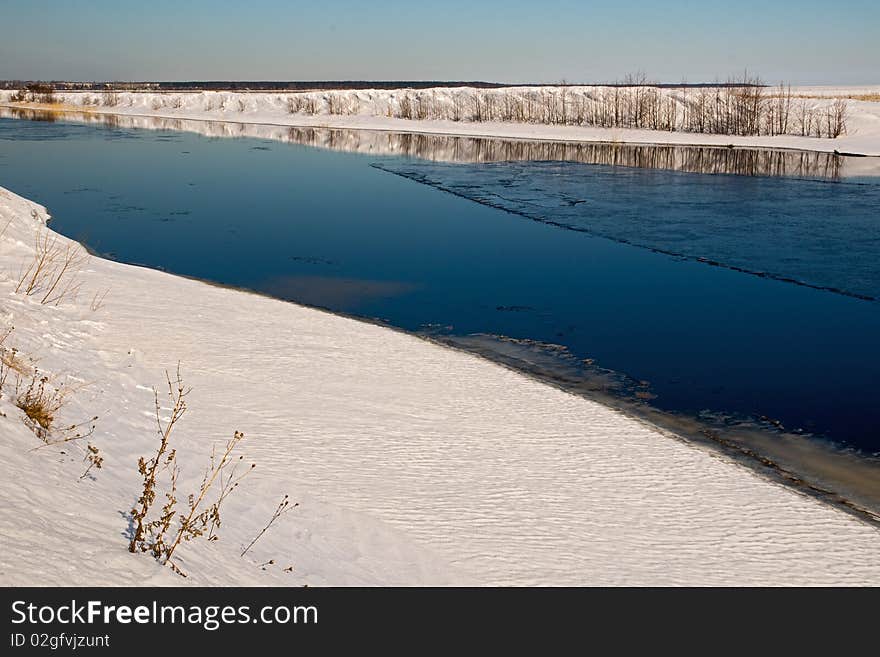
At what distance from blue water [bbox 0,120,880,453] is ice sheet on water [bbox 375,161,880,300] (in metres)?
0.09

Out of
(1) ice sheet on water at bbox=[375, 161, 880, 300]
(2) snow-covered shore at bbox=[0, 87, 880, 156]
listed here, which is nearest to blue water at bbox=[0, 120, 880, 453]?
(1) ice sheet on water at bbox=[375, 161, 880, 300]

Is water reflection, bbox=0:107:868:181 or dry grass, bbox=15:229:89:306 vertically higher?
water reflection, bbox=0:107:868:181

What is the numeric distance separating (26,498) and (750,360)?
9.02 metres

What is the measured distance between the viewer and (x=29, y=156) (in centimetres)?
3603

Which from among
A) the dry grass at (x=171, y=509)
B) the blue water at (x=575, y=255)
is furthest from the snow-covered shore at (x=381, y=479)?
the blue water at (x=575, y=255)

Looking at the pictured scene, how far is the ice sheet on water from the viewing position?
1706cm

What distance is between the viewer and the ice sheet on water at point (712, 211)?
1706cm

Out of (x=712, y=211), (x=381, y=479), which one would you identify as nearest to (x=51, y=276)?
(x=381, y=479)

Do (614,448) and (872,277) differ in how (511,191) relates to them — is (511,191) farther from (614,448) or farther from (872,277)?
(614,448)

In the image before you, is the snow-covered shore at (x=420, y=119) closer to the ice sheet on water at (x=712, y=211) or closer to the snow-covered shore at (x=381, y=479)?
the ice sheet on water at (x=712, y=211)

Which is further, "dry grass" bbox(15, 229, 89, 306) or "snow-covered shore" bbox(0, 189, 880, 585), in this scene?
"dry grass" bbox(15, 229, 89, 306)

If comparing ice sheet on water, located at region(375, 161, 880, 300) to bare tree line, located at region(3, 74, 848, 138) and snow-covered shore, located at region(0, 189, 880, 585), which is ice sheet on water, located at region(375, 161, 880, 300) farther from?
bare tree line, located at region(3, 74, 848, 138)

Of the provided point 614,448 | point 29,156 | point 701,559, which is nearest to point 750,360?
point 614,448

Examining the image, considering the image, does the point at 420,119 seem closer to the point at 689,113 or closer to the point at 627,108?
the point at 627,108
